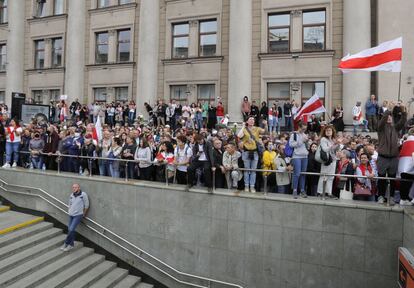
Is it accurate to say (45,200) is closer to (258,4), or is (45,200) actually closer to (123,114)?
(123,114)

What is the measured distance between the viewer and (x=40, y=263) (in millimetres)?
10734

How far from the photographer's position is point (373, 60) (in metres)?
9.27

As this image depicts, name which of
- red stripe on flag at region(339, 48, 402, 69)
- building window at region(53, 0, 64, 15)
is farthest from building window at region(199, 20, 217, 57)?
red stripe on flag at region(339, 48, 402, 69)

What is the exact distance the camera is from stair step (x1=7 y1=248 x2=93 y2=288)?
32.1 feet

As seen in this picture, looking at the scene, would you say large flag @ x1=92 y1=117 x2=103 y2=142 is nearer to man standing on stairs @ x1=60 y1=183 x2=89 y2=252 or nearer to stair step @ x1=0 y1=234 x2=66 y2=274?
man standing on stairs @ x1=60 y1=183 x2=89 y2=252

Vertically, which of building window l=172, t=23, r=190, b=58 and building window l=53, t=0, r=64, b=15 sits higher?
building window l=53, t=0, r=64, b=15

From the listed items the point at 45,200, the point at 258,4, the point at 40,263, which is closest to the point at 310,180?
the point at 40,263

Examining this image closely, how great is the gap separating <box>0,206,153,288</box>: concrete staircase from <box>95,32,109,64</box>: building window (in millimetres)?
15938

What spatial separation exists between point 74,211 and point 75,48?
1750cm

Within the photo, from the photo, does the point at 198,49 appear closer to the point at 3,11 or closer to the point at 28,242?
the point at 28,242

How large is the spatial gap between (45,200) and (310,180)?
9504 millimetres

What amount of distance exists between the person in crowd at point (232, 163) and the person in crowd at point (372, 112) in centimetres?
1002

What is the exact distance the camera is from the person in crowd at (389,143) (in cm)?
816

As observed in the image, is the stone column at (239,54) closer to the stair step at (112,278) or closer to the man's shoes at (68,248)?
the stair step at (112,278)
